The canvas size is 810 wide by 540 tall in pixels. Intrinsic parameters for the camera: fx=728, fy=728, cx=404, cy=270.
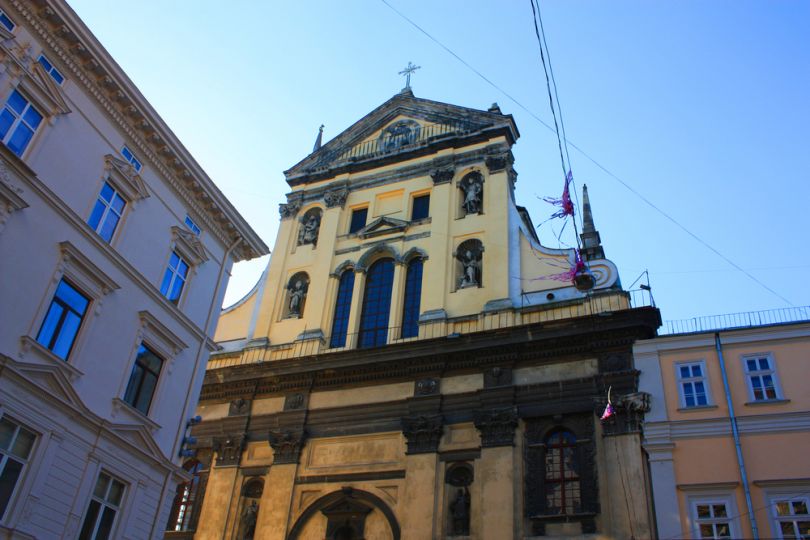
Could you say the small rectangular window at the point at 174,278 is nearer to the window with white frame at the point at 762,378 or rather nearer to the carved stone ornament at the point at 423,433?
the carved stone ornament at the point at 423,433

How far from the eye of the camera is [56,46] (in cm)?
1491

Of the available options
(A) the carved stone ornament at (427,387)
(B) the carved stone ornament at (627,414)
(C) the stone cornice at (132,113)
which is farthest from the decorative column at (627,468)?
(C) the stone cornice at (132,113)

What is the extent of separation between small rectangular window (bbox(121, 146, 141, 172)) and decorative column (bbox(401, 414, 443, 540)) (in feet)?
33.0

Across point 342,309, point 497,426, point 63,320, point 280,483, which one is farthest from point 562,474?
point 63,320

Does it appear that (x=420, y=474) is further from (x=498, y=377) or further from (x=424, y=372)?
(x=498, y=377)

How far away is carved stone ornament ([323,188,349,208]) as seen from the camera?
27.7 metres

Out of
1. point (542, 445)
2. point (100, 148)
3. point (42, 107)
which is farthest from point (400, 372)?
point (42, 107)

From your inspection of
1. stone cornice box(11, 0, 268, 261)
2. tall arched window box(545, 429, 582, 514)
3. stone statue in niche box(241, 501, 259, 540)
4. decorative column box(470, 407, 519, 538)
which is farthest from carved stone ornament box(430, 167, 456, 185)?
stone statue in niche box(241, 501, 259, 540)

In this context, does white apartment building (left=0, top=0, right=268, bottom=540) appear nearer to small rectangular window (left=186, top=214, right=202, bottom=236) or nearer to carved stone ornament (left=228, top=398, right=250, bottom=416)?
small rectangular window (left=186, top=214, right=202, bottom=236)

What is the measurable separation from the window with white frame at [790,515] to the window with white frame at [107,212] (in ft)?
50.8

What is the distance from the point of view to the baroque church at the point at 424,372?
18875mm

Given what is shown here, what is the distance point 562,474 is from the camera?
18.8 meters

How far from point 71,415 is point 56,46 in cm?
746

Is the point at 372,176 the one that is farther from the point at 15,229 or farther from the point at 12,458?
the point at 12,458
